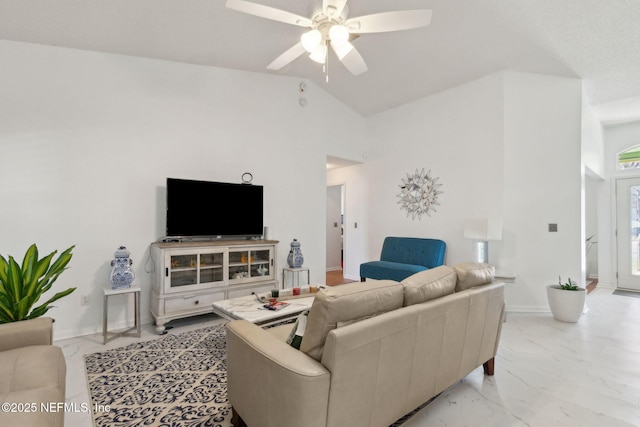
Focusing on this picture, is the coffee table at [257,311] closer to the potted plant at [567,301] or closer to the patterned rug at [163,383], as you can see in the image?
the patterned rug at [163,383]

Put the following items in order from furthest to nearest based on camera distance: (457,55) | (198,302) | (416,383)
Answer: (457,55) < (198,302) < (416,383)

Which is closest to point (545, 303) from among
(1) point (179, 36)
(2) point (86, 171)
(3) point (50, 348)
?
(3) point (50, 348)

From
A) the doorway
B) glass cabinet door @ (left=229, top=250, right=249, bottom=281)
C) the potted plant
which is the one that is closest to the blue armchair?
the potted plant

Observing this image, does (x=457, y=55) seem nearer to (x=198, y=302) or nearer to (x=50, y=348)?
(x=198, y=302)

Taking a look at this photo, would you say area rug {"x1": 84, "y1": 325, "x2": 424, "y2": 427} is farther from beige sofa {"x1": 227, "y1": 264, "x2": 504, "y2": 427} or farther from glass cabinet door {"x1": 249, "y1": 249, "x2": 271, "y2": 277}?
glass cabinet door {"x1": 249, "y1": 249, "x2": 271, "y2": 277}

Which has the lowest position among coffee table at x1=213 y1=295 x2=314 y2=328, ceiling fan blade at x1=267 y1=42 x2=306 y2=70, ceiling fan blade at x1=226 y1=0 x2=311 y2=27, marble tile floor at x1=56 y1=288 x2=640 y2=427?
Answer: marble tile floor at x1=56 y1=288 x2=640 y2=427

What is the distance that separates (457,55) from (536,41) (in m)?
0.80

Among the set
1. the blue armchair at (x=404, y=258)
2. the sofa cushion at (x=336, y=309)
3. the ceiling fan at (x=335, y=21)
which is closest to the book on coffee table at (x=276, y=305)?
the sofa cushion at (x=336, y=309)

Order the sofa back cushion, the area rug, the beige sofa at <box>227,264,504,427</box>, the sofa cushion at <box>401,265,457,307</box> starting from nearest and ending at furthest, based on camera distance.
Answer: the beige sofa at <box>227,264,504,427</box>
the sofa cushion at <box>401,265,457,307</box>
the area rug
the sofa back cushion

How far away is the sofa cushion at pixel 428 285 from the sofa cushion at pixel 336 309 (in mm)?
223

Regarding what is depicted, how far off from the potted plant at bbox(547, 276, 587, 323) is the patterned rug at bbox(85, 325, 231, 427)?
3746mm

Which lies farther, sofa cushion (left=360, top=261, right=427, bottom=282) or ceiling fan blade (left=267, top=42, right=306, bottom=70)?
sofa cushion (left=360, top=261, right=427, bottom=282)

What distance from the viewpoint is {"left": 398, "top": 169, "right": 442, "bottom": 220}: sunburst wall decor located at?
4.84 m

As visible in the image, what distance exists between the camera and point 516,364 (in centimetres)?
257
